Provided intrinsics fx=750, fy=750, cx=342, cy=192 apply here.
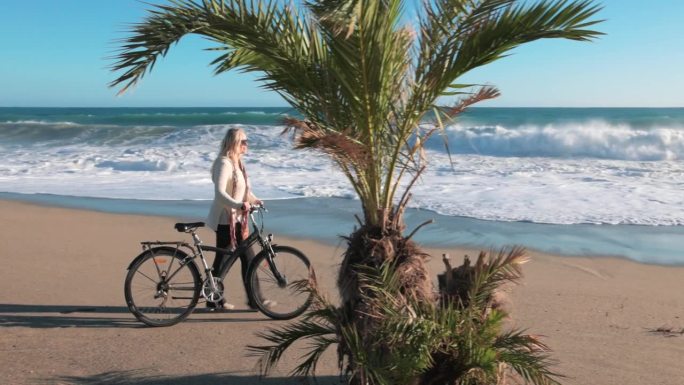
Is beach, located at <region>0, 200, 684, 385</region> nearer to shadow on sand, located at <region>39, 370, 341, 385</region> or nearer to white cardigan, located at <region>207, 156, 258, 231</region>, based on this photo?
shadow on sand, located at <region>39, 370, 341, 385</region>

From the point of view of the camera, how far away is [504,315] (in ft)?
13.5

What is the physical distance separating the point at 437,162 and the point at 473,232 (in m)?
10.4

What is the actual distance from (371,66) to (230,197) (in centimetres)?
258

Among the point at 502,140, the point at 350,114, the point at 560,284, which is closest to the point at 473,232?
the point at 560,284

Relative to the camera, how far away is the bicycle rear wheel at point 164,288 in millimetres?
6172

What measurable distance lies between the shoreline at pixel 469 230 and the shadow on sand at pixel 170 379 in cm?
503

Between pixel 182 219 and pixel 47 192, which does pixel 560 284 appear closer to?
pixel 182 219

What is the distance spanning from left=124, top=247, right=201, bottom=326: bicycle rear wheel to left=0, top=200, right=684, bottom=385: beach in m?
0.14

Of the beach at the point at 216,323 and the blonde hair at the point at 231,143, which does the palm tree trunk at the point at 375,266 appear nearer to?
the beach at the point at 216,323

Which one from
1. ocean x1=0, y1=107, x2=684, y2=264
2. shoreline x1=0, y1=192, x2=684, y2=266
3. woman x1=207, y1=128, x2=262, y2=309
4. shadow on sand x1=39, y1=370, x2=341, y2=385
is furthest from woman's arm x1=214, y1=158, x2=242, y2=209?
shoreline x1=0, y1=192, x2=684, y2=266

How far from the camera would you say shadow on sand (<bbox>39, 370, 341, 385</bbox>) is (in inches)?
188

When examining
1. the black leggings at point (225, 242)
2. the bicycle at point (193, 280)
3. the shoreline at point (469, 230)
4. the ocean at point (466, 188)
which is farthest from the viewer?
the ocean at point (466, 188)

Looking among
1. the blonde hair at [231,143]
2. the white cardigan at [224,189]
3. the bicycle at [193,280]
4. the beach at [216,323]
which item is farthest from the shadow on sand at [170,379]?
the blonde hair at [231,143]

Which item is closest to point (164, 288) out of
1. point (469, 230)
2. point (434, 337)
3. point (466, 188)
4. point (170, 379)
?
point (170, 379)
